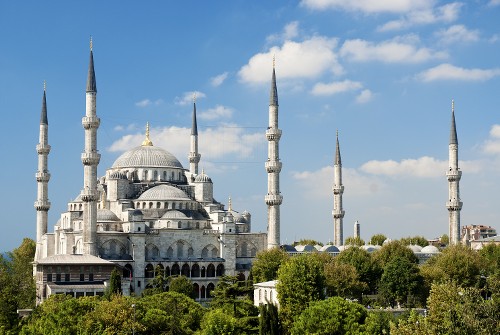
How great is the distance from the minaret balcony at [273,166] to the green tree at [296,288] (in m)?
22.9

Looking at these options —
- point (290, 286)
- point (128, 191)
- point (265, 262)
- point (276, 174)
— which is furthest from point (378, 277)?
point (128, 191)

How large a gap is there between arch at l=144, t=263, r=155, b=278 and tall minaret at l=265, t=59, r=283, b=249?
28.1ft

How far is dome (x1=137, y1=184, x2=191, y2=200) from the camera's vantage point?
61.6 metres

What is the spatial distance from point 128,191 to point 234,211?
1016cm

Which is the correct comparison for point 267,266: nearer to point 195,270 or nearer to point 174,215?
point 195,270

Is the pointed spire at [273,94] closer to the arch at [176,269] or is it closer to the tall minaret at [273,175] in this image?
the tall minaret at [273,175]

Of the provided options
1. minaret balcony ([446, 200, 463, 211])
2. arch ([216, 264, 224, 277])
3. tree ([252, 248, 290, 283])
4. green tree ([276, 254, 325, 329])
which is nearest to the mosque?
arch ([216, 264, 224, 277])

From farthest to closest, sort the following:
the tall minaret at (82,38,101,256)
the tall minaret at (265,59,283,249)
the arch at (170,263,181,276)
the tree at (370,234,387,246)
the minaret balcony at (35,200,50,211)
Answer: the tree at (370,234,387,246) < the minaret balcony at (35,200,50,211) < the tall minaret at (265,59,283,249) < the arch at (170,263,181,276) < the tall minaret at (82,38,101,256)

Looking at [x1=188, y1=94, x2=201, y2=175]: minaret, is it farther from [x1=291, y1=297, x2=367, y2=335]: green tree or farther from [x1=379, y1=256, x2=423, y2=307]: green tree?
[x1=291, y1=297, x2=367, y2=335]: green tree

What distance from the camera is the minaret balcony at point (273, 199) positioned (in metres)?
59.2

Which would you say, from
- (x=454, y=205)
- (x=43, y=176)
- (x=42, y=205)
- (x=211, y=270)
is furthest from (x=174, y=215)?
(x=454, y=205)

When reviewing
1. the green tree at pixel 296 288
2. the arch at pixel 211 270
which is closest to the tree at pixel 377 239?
the arch at pixel 211 270

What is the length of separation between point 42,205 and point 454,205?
31.2 m

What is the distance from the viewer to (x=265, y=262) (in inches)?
2008
